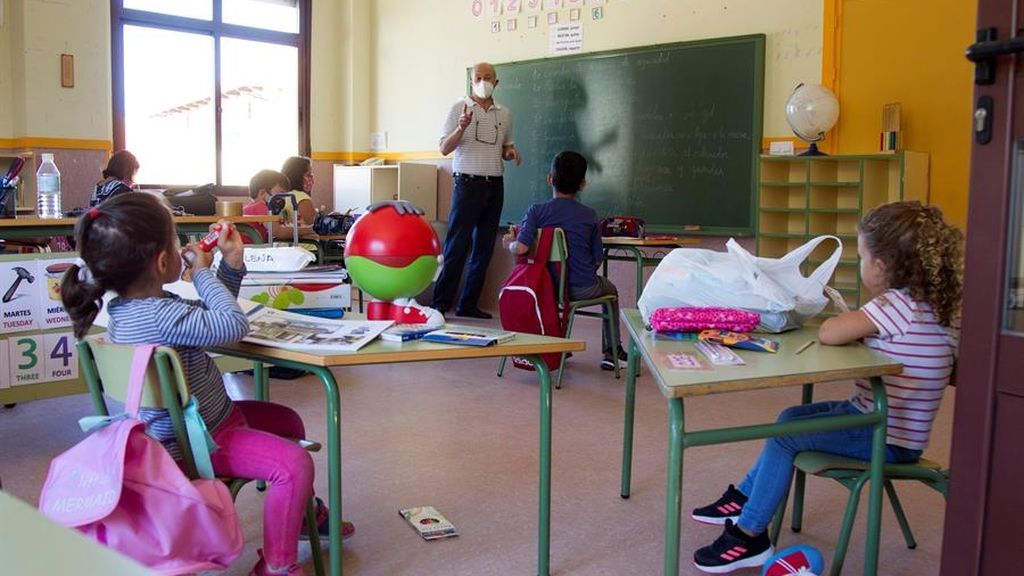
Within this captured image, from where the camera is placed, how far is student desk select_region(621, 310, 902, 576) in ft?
5.14

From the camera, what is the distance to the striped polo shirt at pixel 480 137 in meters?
6.00

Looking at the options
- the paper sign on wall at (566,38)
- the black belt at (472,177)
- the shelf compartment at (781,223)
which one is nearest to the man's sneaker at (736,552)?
the shelf compartment at (781,223)

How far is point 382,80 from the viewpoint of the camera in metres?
7.83

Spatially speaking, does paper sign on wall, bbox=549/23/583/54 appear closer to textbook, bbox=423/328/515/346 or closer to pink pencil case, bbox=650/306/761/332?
pink pencil case, bbox=650/306/761/332

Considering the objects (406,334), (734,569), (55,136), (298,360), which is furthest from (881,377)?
(55,136)

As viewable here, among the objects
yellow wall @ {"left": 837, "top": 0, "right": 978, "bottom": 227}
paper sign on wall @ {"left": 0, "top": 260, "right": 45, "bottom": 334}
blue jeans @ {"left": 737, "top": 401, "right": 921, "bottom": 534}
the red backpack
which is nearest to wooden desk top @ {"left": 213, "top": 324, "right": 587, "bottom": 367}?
blue jeans @ {"left": 737, "top": 401, "right": 921, "bottom": 534}

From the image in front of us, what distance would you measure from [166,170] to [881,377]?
6501 millimetres

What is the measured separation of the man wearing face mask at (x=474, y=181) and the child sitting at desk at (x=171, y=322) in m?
4.22

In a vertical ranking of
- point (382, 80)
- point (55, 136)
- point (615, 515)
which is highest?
point (382, 80)

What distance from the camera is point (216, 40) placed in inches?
288

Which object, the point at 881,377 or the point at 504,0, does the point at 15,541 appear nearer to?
the point at 881,377

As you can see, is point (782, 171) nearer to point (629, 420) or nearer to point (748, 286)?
point (629, 420)

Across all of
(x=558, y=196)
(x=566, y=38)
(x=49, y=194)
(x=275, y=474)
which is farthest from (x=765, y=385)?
(x=566, y=38)

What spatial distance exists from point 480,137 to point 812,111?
2146 mm
